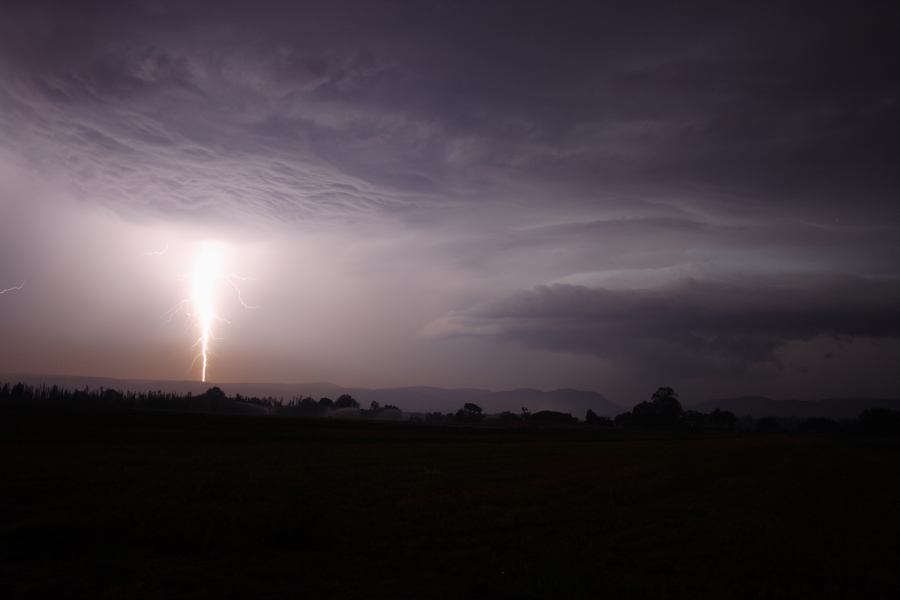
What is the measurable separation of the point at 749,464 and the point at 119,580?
43.6m

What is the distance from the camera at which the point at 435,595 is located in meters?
10.6

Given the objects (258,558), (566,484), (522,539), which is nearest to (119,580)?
(258,558)

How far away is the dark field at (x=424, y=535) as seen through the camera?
442 inches

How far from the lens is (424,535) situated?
15.5m

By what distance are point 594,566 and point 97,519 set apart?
12.0m

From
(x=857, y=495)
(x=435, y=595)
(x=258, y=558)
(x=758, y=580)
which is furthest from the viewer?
(x=857, y=495)

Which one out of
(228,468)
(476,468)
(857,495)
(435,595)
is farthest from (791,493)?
(228,468)

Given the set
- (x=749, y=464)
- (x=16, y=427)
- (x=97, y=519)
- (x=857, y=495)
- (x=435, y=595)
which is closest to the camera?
(x=435, y=595)

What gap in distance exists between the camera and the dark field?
11.2 metres

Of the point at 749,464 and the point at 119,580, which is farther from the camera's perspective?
the point at 749,464

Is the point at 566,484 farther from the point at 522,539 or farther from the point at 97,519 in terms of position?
the point at 97,519

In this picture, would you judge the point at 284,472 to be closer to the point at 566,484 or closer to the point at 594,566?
the point at 566,484

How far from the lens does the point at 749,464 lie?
4381 centimetres

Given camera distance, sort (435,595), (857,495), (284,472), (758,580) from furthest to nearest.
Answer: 1. (284,472)
2. (857,495)
3. (758,580)
4. (435,595)
